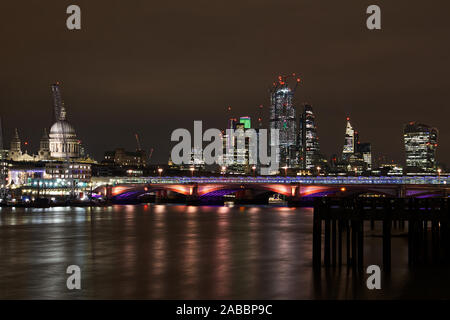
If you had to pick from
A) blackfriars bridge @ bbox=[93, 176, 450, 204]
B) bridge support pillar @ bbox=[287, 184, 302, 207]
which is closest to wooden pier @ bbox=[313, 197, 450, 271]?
blackfriars bridge @ bbox=[93, 176, 450, 204]

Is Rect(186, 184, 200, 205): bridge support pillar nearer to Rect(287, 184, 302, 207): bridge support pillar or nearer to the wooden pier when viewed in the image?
Rect(287, 184, 302, 207): bridge support pillar

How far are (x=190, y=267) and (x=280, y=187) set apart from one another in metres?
90.7

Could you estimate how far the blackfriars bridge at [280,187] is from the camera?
113 metres

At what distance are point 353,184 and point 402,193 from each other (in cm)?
1018

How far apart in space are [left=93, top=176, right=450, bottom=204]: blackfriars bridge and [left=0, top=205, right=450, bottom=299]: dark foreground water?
46357 mm

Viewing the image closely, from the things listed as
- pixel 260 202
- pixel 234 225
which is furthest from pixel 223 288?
pixel 260 202

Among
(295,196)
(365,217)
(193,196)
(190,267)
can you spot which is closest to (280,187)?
(295,196)

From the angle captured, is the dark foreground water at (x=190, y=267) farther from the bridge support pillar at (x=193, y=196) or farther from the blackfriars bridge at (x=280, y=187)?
the bridge support pillar at (x=193, y=196)

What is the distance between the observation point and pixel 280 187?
5167 inches

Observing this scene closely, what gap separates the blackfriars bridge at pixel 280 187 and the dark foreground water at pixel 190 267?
46.4 m

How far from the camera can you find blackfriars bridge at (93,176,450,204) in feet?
370
